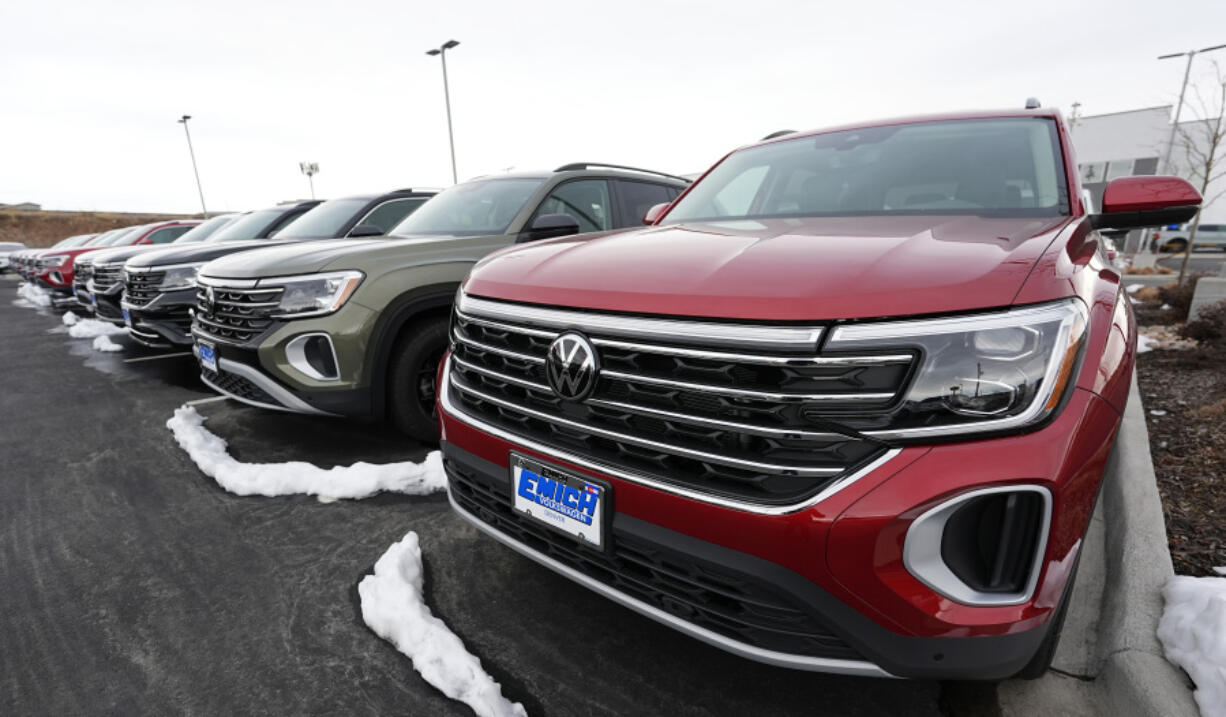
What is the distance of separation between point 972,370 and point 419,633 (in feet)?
5.75

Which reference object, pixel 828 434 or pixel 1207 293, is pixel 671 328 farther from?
pixel 1207 293

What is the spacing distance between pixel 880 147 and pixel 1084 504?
1830 millimetres

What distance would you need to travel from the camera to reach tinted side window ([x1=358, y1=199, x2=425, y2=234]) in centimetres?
557

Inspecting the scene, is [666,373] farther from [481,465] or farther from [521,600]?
[521,600]

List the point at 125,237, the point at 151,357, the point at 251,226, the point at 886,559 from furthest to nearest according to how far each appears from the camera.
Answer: the point at 125,237, the point at 251,226, the point at 151,357, the point at 886,559

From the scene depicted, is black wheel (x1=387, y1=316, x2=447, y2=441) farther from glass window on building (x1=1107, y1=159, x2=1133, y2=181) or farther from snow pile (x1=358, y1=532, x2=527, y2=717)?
glass window on building (x1=1107, y1=159, x2=1133, y2=181)

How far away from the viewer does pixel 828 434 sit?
1.25m

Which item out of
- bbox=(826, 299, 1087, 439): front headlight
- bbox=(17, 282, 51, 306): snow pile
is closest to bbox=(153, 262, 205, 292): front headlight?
bbox=(826, 299, 1087, 439): front headlight

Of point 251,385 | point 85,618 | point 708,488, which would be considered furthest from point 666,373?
point 251,385

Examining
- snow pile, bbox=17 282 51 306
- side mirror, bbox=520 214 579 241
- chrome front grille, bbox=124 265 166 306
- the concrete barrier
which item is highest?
side mirror, bbox=520 214 579 241

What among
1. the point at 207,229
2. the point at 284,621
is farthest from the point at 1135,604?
the point at 207,229

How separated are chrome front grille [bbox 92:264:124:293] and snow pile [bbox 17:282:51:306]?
27.5 ft

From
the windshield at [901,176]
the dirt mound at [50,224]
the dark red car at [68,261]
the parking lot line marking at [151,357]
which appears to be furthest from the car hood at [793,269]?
the dirt mound at [50,224]

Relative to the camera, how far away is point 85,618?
2.15 meters
